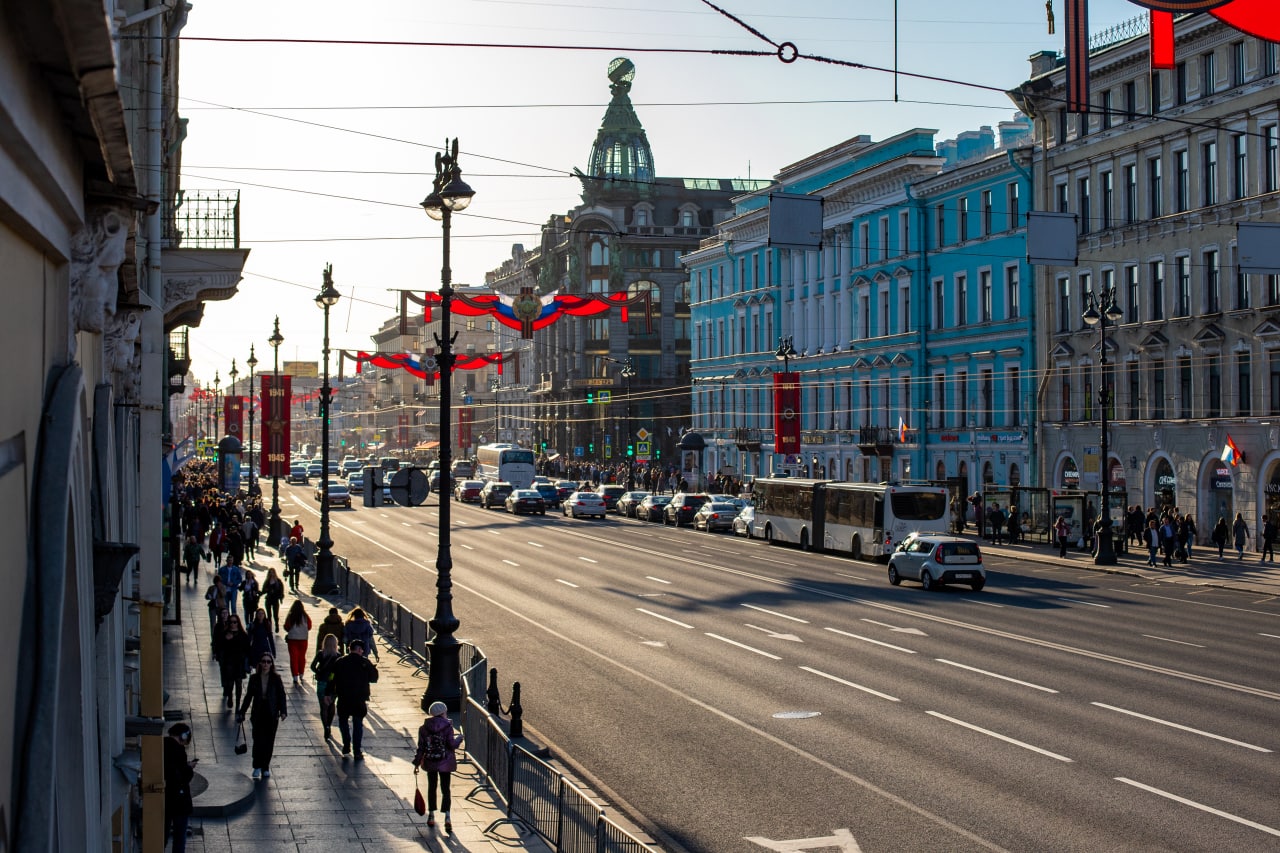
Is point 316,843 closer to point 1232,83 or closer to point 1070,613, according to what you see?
point 1070,613

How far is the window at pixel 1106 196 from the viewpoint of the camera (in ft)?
189

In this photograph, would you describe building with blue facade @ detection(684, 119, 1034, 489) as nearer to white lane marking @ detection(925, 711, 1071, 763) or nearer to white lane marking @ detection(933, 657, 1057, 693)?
white lane marking @ detection(933, 657, 1057, 693)

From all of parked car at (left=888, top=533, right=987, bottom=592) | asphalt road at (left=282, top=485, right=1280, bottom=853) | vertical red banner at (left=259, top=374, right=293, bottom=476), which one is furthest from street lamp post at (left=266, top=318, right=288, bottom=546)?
parked car at (left=888, top=533, right=987, bottom=592)

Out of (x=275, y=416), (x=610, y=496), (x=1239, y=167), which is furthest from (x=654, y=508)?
(x=1239, y=167)

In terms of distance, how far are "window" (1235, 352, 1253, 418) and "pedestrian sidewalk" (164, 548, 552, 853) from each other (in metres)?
34.3

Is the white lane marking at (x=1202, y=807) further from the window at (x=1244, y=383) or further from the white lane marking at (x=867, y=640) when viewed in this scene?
the window at (x=1244, y=383)

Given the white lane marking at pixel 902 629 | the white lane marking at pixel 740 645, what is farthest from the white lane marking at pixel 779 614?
the white lane marking at pixel 740 645

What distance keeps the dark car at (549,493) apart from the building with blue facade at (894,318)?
11.5m

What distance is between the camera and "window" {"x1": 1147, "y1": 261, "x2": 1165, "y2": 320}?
54516 millimetres

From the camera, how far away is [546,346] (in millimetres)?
149875

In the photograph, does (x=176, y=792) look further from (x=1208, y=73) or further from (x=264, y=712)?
(x=1208, y=73)

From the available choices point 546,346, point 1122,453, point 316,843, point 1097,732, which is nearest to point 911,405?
point 1122,453

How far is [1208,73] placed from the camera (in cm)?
5131

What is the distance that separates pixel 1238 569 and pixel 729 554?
56.1 feet
